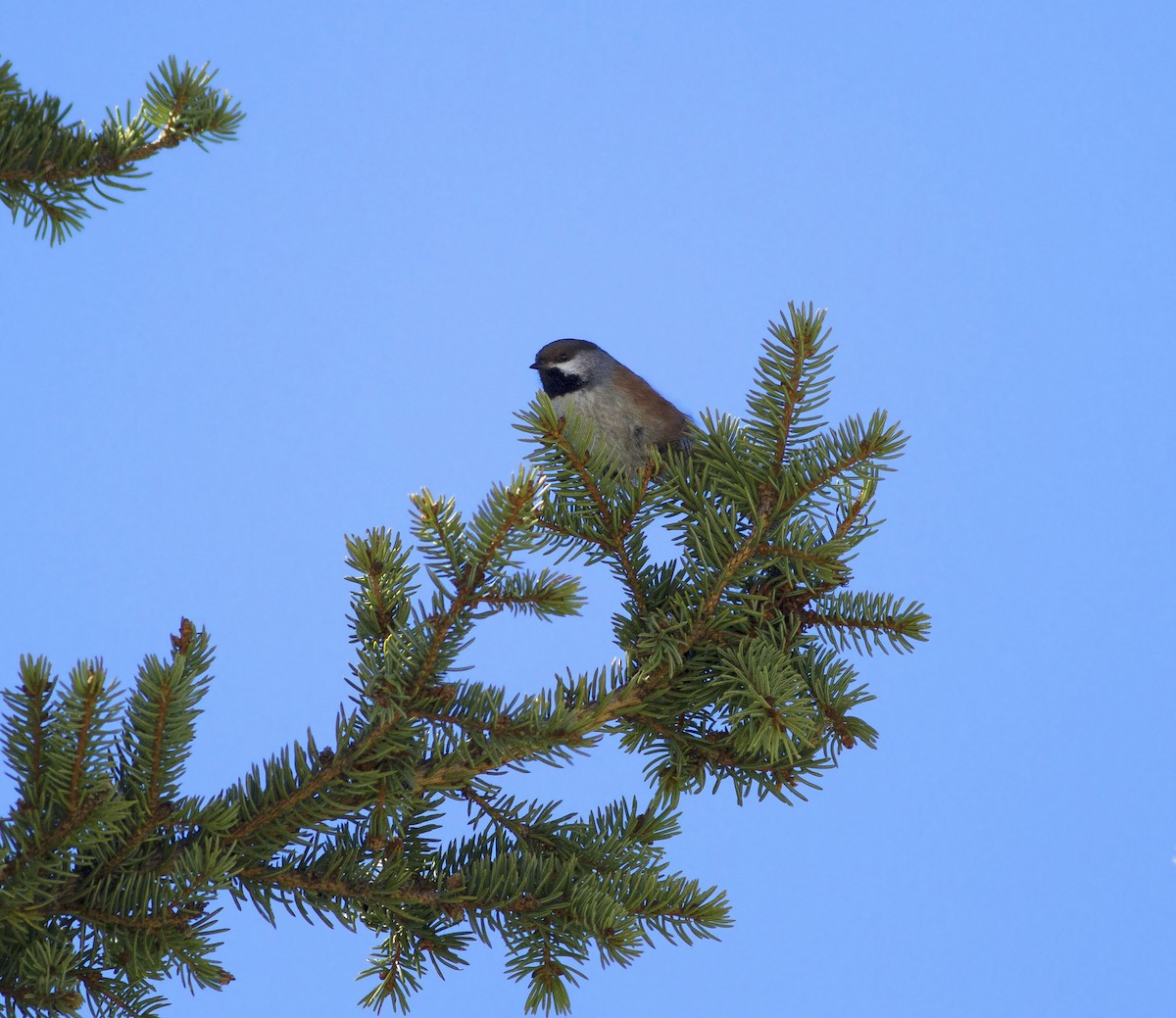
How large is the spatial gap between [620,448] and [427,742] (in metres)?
1.29

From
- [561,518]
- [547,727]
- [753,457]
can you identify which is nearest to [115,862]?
[547,727]

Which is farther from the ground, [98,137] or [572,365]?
[572,365]

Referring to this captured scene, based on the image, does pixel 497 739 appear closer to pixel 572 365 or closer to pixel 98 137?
pixel 98 137

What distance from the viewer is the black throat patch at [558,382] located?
3236 millimetres

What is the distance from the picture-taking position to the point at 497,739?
1.60m

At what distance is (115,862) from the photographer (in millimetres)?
1532

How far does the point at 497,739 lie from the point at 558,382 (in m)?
1.92

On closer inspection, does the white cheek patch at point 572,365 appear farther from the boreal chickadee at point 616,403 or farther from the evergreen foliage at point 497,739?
the evergreen foliage at point 497,739

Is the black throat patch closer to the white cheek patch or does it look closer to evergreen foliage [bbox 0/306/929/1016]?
the white cheek patch

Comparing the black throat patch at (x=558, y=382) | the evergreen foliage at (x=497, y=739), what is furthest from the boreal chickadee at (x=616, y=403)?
the evergreen foliage at (x=497, y=739)

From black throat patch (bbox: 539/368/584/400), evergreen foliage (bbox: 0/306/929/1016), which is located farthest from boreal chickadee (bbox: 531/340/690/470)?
evergreen foliage (bbox: 0/306/929/1016)

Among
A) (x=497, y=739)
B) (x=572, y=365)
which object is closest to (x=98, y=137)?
(x=497, y=739)

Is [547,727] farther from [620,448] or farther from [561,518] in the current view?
[620,448]

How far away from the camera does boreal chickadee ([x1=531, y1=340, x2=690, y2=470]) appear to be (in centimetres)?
282
